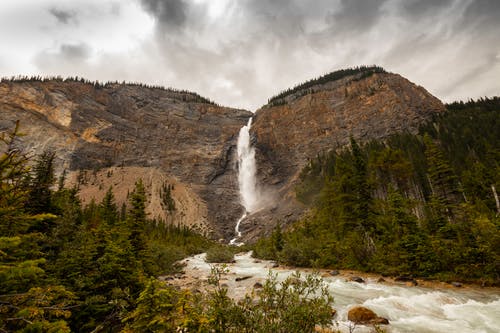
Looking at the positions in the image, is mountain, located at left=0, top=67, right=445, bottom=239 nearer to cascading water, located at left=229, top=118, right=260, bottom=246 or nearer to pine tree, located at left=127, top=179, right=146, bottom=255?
cascading water, located at left=229, top=118, right=260, bottom=246

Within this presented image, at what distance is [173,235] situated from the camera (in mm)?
63438

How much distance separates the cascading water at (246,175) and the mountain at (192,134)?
3.07 meters

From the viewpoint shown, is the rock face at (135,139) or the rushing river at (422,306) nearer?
the rushing river at (422,306)

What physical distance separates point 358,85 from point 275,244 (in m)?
112

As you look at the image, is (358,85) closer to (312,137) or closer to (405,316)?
(312,137)

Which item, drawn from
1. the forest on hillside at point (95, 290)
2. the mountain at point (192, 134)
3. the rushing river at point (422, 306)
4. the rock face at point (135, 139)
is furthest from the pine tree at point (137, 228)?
the rock face at point (135, 139)

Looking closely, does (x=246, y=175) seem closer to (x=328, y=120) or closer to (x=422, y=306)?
(x=328, y=120)

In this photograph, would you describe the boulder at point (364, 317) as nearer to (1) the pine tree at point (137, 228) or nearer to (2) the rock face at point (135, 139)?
(1) the pine tree at point (137, 228)

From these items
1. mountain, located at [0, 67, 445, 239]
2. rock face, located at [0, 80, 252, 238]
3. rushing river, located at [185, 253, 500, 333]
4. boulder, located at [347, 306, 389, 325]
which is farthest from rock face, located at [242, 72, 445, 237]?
boulder, located at [347, 306, 389, 325]

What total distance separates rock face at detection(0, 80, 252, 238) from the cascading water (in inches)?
129

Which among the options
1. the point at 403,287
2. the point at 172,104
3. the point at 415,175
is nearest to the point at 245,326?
the point at 403,287

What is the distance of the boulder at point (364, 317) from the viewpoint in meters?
11.6

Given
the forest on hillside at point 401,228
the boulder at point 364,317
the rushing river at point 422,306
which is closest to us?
the rushing river at point 422,306

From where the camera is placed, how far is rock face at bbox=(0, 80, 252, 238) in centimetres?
9888
